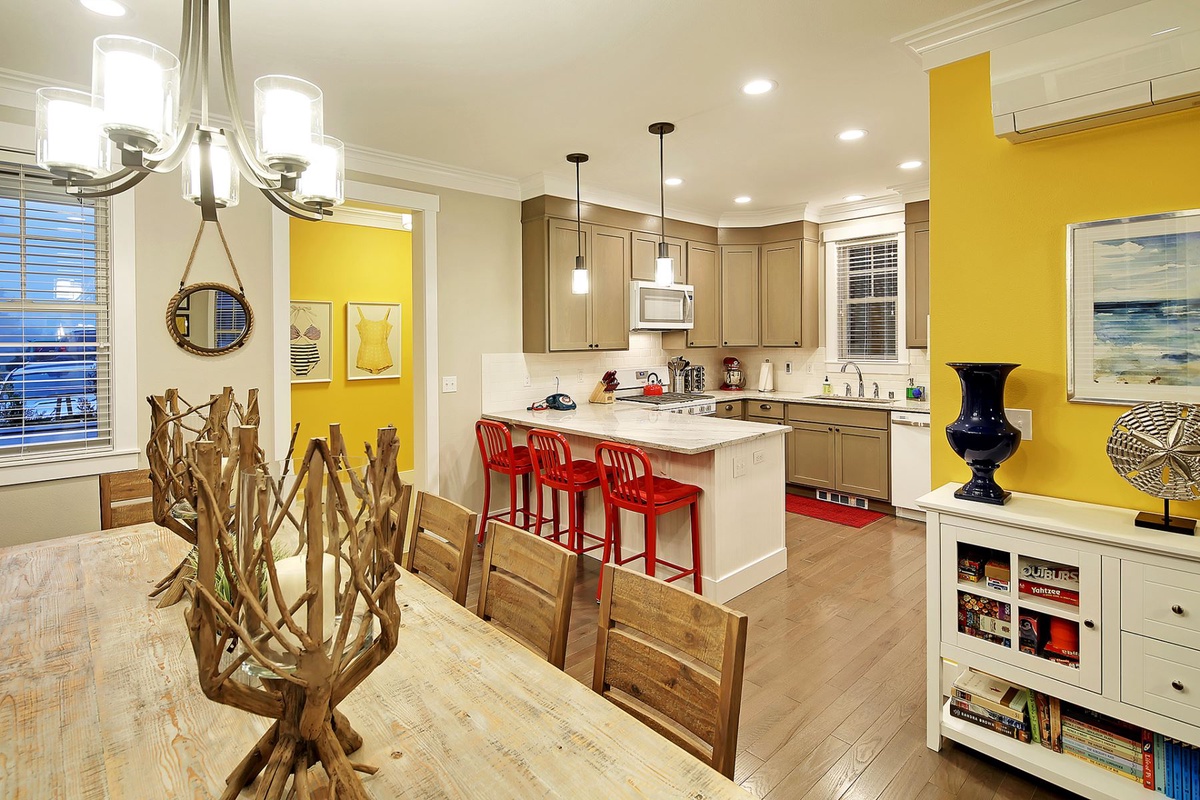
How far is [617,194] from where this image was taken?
5.08 meters

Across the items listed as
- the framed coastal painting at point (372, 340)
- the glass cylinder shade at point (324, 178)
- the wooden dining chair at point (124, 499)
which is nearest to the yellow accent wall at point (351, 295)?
the framed coastal painting at point (372, 340)

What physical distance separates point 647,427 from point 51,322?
306cm

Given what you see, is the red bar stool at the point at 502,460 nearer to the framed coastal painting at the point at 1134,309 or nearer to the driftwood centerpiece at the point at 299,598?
the framed coastal painting at the point at 1134,309

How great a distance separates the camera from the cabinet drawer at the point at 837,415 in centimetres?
498

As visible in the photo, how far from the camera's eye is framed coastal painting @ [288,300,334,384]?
5473mm

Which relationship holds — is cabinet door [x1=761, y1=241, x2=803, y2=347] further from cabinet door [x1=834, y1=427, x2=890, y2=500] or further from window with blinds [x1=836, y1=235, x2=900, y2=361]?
cabinet door [x1=834, y1=427, x2=890, y2=500]

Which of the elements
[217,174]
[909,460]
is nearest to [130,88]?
[217,174]

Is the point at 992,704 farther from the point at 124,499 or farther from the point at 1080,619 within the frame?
the point at 124,499

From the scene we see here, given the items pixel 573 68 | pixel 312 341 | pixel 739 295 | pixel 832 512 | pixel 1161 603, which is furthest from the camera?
pixel 739 295

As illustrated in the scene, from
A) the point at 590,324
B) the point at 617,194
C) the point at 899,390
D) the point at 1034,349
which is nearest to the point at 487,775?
the point at 1034,349

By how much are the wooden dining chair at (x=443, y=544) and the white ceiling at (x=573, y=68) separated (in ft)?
5.90

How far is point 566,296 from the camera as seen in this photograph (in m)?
4.77

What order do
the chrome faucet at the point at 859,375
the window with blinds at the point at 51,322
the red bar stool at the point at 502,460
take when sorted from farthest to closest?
1. the chrome faucet at the point at 859,375
2. the red bar stool at the point at 502,460
3. the window with blinds at the point at 51,322

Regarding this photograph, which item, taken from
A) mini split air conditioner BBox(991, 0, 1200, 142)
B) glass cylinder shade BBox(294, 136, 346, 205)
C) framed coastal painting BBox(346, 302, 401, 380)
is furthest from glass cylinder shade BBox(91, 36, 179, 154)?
framed coastal painting BBox(346, 302, 401, 380)
